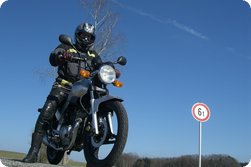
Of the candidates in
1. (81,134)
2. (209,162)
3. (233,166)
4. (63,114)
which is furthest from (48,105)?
(209,162)

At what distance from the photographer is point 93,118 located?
4.88 m

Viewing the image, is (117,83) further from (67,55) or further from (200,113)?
(200,113)

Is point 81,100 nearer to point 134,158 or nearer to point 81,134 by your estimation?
point 81,134

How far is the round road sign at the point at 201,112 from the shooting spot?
38.2 ft

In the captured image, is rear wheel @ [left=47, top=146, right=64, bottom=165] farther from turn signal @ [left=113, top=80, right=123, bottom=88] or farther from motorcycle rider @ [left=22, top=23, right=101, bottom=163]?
turn signal @ [left=113, top=80, right=123, bottom=88]

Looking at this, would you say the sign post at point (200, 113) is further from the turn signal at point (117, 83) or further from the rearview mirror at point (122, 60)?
the turn signal at point (117, 83)

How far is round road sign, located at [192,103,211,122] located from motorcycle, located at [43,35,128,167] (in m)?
6.51

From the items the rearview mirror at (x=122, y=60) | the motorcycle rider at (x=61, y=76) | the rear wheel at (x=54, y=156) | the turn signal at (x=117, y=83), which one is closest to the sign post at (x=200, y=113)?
the rear wheel at (x=54, y=156)

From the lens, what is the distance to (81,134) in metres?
5.33

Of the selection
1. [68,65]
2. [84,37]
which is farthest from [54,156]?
[84,37]

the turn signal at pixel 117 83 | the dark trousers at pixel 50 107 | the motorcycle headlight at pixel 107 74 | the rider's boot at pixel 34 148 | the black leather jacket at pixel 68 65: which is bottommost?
the rider's boot at pixel 34 148

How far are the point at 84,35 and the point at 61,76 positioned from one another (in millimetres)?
773

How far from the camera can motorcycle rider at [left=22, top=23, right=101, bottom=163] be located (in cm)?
575

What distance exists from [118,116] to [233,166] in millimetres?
10520
